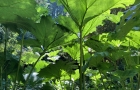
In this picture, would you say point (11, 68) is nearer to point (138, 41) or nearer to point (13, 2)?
point (13, 2)

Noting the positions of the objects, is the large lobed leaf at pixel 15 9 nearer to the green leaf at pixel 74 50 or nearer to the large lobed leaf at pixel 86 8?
the large lobed leaf at pixel 86 8

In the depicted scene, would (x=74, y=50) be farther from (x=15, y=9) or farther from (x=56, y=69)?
(x=15, y=9)

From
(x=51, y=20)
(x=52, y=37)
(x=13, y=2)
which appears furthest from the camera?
(x=52, y=37)

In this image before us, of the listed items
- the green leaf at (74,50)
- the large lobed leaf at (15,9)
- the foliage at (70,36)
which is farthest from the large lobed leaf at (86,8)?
the green leaf at (74,50)

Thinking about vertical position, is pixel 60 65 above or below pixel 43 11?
below

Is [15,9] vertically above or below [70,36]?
above

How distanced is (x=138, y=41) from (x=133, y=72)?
33cm

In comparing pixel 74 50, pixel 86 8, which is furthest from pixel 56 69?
pixel 86 8

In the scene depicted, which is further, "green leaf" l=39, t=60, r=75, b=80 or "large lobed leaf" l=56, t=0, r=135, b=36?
"green leaf" l=39, t=60, r=75, b=80

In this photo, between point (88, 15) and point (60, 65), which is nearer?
point (88, 15)

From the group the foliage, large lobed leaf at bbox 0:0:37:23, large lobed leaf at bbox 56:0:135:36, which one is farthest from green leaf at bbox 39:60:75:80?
large lobed leaf at bbox 0:0:37:23

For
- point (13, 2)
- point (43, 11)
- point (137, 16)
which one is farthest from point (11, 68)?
point (137, 16)

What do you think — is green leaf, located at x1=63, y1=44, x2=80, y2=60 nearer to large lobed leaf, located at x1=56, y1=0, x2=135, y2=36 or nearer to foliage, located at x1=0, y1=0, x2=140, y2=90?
foliage, located at x1=0, y1=0, x2=140, y2=90

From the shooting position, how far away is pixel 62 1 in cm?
150
